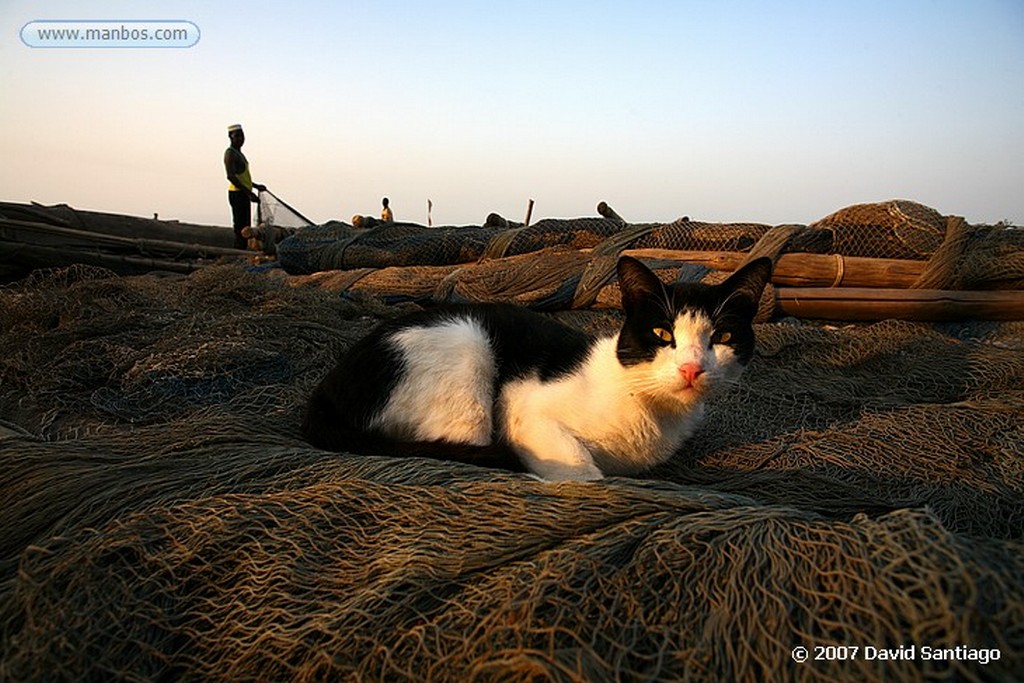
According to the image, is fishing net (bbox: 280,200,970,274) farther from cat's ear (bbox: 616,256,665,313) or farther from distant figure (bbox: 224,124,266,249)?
distant figure (bbox: 224,124,266,249)

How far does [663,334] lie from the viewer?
1.70 m

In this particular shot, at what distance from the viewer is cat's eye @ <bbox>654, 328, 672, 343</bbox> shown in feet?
5.53

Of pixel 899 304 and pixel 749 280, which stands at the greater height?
pixel 749 280

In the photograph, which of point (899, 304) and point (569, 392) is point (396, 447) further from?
point (899, 304)

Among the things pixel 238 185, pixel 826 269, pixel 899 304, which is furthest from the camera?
pixel 238 185

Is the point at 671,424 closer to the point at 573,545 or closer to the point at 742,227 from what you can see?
the point at 573,545

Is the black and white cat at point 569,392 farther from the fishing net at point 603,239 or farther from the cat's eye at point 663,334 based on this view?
the fishing net at point 603,239

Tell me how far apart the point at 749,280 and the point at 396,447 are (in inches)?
46.1

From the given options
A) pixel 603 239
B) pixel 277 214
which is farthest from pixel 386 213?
pixel 603 239

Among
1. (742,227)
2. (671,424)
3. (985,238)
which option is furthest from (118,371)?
(985,238)

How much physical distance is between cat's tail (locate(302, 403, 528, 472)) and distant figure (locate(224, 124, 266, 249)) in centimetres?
830

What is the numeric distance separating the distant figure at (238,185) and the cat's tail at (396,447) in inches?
327

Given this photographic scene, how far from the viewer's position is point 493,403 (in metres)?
1.89

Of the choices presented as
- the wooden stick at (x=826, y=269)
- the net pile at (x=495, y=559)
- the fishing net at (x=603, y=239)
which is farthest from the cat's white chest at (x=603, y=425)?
the fishing net at (x=603, y=239)
